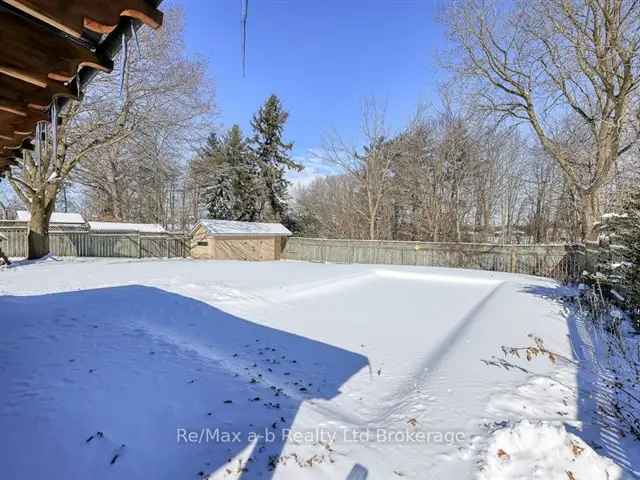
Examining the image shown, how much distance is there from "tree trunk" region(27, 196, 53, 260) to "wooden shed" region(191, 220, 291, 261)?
626 centimetres

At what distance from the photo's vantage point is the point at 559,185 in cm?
2191

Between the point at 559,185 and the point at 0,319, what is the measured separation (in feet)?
88.6

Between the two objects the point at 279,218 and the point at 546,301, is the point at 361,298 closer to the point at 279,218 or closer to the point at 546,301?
the point at 546,301

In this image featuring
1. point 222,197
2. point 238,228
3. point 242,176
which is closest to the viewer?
point 238,228

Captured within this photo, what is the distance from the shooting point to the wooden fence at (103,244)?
1426 cm

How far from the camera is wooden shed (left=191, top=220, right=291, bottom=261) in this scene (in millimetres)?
16734

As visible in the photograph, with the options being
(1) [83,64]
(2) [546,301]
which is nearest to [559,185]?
(2) [546,301]

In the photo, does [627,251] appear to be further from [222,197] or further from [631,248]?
[222,197]

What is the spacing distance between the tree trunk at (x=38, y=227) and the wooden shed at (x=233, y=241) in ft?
20.6

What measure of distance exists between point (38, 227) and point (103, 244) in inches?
175

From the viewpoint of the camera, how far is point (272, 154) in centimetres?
2477

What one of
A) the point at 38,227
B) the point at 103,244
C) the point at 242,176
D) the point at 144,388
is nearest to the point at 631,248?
the point at 144,388

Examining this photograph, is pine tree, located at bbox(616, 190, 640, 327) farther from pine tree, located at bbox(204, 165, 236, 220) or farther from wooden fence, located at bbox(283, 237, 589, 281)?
pine tree, located at bbox(204, 165, 236, 220)

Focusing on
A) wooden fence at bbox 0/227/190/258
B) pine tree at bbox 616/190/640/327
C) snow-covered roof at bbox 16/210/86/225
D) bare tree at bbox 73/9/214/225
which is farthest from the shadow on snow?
snow-covered roof at bbox 16/210/86/225
